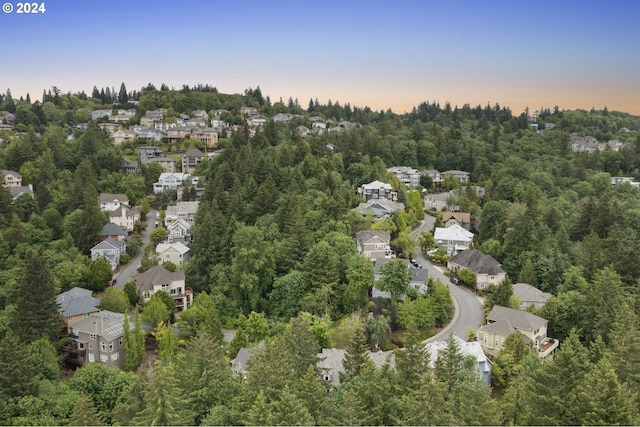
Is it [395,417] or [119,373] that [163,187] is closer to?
[119,373]

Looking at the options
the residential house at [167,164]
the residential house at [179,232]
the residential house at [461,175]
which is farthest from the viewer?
the residential house at [461,175]

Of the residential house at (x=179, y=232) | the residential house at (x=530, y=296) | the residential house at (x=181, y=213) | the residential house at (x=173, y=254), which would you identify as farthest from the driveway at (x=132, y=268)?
the residential house at (x=530, y=296)

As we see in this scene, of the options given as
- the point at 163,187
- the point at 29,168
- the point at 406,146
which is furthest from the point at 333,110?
the point at 29,168

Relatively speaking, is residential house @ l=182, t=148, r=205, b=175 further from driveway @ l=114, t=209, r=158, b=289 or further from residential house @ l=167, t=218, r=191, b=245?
residential house @ l=167, t=218, r=191, b=245

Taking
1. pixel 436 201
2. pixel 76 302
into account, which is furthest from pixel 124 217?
pixel 436 201

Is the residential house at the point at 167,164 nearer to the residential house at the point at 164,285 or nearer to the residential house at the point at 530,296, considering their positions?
the residential house at the point at 164,285

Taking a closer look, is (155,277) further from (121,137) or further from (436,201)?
(121,137)

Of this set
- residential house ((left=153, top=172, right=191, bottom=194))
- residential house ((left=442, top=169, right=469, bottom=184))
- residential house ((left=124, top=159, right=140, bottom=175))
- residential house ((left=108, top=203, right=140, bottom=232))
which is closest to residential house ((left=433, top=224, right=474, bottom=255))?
residential house ((left=442, top=169, right=469, bottom=184))
